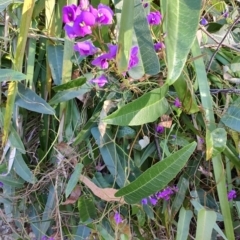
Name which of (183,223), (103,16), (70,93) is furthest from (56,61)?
(183,223)

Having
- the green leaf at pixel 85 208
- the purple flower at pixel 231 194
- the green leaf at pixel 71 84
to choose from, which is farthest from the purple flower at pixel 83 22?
the purple flower at pixel 231 194

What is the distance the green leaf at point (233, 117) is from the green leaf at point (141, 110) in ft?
0.49

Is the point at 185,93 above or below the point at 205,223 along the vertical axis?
above

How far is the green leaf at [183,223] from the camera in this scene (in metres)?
0.77

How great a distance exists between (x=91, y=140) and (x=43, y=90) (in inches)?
5.8

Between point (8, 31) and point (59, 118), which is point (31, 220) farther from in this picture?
point (8, 31)

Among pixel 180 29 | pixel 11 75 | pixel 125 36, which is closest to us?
pixel 180 29

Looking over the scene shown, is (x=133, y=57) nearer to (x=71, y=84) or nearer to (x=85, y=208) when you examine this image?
(x=71, y=84)

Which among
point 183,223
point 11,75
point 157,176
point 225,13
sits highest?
point 225,13

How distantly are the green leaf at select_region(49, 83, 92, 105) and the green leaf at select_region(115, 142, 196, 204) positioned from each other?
20 cm

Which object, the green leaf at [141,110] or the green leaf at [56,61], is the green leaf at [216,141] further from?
the green leaf at [56,61]

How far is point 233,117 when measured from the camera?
2.43 ft

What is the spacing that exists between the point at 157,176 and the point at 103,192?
5.9 inches

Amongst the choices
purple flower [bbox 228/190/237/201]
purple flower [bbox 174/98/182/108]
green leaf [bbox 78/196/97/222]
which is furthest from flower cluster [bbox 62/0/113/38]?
purple flower [bbox 228/190/237/201]
